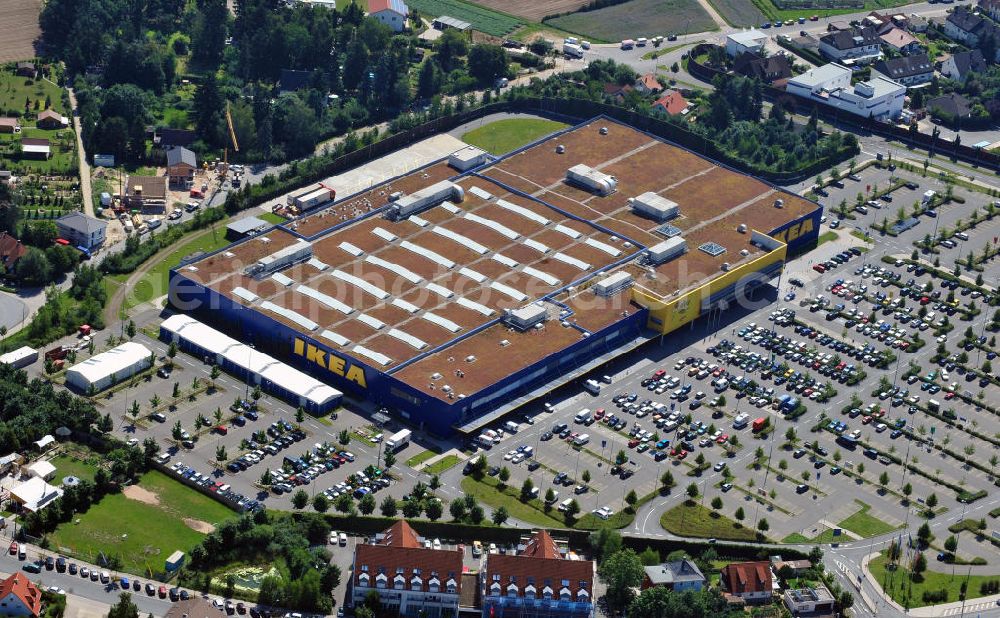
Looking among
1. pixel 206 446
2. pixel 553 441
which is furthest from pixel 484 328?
pixel 206 446

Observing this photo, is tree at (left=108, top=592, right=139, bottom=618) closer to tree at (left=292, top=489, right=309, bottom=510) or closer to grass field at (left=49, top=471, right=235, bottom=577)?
grass field at (left=49, top=471, right=235, bottom=577)

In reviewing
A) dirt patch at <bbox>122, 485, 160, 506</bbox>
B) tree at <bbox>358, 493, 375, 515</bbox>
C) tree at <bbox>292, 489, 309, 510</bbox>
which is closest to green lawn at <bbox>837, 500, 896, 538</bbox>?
tree at <bbox>358, 493, 375, 515</bbox>

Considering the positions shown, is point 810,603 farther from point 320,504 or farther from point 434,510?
point 320,504

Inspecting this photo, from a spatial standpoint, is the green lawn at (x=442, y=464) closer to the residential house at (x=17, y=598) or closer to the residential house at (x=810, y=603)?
the residential house at (x=810, y=603)

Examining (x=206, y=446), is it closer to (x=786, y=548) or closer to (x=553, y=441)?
(x=553, y=441)

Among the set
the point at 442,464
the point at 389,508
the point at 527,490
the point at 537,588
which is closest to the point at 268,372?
the point at 442,464

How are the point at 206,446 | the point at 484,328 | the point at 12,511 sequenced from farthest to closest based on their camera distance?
the point at 484,328
the point at 206,446
the point at 12,511

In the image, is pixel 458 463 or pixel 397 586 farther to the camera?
pixel 458 463
